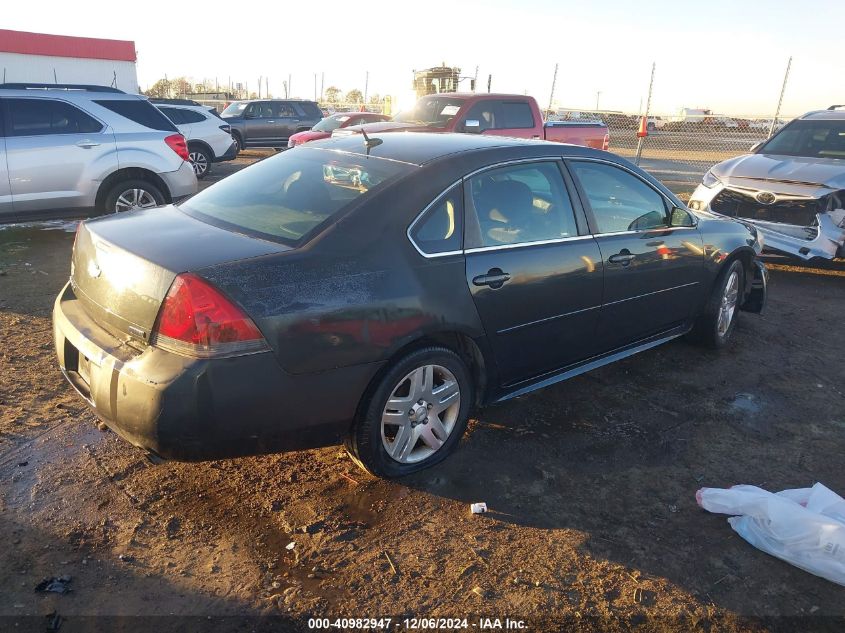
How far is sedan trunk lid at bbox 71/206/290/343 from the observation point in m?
2.66

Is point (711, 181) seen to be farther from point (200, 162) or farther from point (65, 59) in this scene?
point (65, 59)

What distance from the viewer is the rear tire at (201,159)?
14.6 metres

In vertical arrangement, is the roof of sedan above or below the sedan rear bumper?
above

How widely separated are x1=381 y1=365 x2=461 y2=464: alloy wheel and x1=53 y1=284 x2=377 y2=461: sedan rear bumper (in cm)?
27

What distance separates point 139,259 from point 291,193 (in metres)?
0.91

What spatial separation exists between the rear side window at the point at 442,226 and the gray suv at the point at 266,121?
57.0ft

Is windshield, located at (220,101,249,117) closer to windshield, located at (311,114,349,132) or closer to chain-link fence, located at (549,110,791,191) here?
windshield, located at (311,114,349,132)

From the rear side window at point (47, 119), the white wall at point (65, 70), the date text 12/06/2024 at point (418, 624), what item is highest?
the white wall at point (65, 70)

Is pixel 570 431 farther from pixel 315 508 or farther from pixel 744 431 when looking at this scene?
pixel 315 508

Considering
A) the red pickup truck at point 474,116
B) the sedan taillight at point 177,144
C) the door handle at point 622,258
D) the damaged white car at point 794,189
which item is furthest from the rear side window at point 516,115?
the door handle at point 622,258

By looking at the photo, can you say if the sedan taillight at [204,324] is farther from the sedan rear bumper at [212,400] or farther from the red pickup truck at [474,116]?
the red pickup truck at [474,116]

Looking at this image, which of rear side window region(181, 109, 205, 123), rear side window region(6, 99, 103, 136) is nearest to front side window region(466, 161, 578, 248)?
rear side window region(6, 99, 103, 136)

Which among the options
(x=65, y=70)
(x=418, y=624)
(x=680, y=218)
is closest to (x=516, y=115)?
(x=680, y=218)

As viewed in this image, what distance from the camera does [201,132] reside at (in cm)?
1477
